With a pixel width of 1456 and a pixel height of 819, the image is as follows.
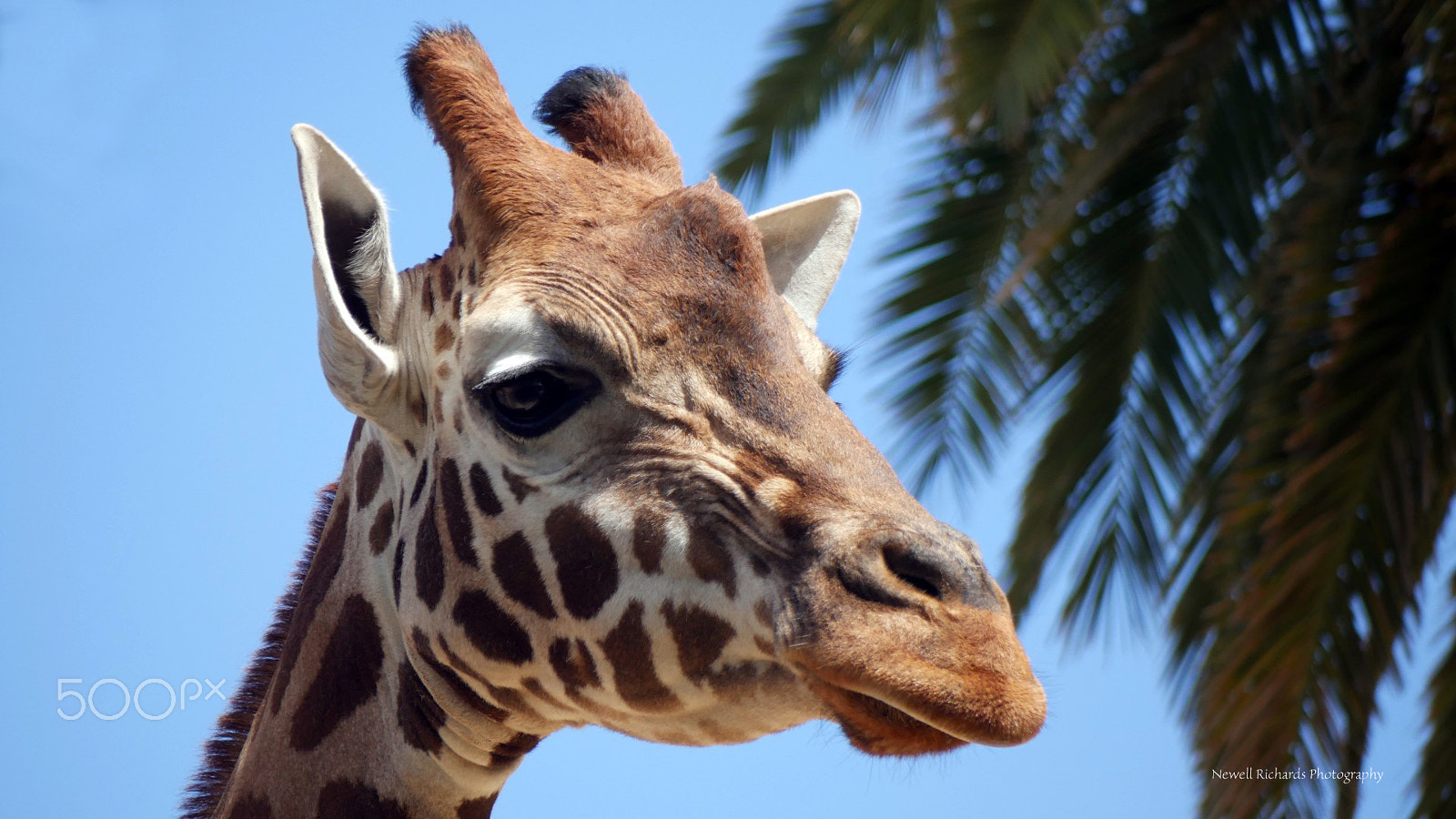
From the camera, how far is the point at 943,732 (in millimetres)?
2242

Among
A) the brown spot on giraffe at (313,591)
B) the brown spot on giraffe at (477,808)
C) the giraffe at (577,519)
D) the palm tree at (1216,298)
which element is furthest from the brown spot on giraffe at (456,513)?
the palm tree at (1216,298)

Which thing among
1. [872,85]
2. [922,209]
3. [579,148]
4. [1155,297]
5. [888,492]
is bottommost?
[888,492]

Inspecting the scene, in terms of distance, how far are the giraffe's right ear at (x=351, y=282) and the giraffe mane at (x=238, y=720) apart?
0.70 m

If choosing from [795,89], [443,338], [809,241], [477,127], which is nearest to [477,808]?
[443,338]

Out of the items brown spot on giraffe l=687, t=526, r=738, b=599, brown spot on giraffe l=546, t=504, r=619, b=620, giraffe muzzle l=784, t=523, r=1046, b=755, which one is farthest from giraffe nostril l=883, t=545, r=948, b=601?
brown spot on giraffe l=546, t=504, r=619, b=620

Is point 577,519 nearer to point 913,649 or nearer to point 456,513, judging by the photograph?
point 456,513

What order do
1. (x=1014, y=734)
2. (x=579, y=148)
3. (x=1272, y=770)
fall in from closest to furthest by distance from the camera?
1. (x=1014, y=734)
2. (x=579, y=148)
3. (x=1272, y=770)

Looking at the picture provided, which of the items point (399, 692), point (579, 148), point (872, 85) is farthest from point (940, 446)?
point (399, 692)

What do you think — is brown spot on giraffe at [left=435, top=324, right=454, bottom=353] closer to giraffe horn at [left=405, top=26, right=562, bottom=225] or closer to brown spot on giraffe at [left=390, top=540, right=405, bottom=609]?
giraffe horn at [left=405, top=26, right=562, bottom=225]

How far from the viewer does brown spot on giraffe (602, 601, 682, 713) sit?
2.57 m

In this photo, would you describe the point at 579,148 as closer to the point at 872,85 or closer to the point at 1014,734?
the point at 1014,734

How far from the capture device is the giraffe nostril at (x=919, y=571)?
7.45 feet

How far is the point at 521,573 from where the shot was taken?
108 inches

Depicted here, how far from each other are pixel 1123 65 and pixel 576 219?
5.15 meters
